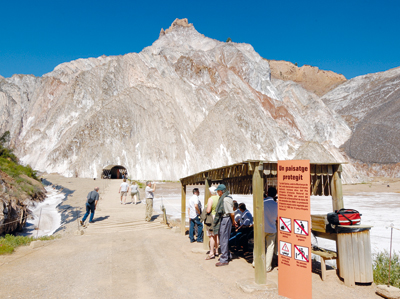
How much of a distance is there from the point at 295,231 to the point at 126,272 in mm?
4151

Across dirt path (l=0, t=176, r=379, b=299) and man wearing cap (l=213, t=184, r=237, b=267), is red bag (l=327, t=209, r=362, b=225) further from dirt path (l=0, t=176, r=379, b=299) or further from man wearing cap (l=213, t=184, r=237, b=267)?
man wearing cap (l=213, t=184, r=237, b=267)

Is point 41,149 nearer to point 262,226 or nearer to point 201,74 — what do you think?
point 201,74

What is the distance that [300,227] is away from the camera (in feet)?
16.6

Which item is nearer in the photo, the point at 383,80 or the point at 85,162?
the point at 85,162

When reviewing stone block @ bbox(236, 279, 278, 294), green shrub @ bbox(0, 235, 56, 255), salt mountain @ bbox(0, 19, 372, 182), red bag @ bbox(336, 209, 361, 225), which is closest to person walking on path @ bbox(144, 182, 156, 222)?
green shrub @ bbox(0, 235, 56, 255)

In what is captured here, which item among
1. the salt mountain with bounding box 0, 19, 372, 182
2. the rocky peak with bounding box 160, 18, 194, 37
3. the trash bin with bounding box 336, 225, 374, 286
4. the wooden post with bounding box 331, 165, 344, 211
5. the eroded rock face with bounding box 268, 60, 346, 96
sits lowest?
the trash bin with bounding box 336, 225, 374, 286

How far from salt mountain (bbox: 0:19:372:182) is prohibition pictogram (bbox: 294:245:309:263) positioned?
42.8 metres

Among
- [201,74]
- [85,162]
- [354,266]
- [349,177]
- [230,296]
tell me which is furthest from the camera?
[201,74]

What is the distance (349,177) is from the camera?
52.8m

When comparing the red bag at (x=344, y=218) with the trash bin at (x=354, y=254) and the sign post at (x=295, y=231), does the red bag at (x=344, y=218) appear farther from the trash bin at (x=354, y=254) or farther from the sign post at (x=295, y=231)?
the sign post at (x=295, y=231)

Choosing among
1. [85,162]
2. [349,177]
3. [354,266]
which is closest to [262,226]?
[354,266]

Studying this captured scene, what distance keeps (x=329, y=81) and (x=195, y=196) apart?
430 ft

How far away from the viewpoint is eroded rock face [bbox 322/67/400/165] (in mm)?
63875

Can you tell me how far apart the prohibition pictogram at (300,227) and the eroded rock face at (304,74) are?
12527 centimetres
